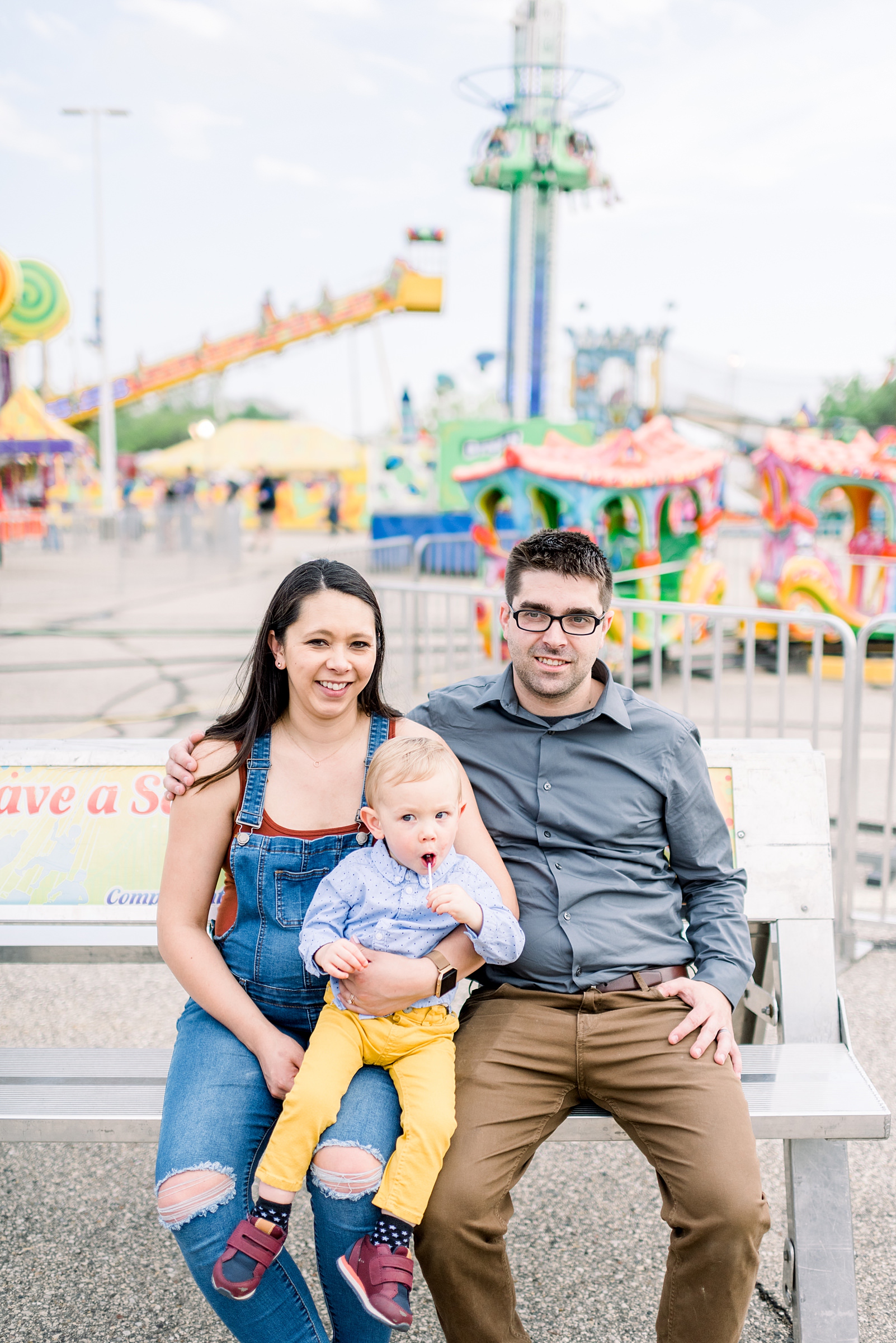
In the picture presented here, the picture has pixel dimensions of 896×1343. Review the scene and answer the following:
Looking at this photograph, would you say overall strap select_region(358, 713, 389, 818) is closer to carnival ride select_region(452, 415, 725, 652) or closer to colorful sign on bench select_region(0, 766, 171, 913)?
colorful sign on bench select_region(0, 766, 171, 913)

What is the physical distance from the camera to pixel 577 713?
2.50m

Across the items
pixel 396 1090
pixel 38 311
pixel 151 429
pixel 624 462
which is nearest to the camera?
pixel 396 1090

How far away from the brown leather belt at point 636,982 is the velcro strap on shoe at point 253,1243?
0.84 metres

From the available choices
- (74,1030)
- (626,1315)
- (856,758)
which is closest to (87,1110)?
(626,1315)

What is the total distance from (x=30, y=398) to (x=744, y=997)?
2721 centimetres

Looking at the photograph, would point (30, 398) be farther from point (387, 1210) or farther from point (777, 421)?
point (777, 421)

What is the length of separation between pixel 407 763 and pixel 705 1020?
84 centimetres

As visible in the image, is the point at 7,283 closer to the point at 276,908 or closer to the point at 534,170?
the point at 534,170

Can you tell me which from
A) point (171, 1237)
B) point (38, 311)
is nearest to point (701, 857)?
point (171, 1237)

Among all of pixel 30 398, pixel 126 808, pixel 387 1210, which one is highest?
pixel 30 398

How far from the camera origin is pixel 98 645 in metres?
11.7

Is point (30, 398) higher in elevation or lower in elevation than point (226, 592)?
higher

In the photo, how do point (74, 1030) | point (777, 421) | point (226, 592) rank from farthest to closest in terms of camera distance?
point (777, 421) → point (226, 592) → point (74, 1030)

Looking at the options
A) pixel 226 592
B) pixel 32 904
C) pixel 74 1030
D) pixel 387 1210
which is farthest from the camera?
pixel 226 592
